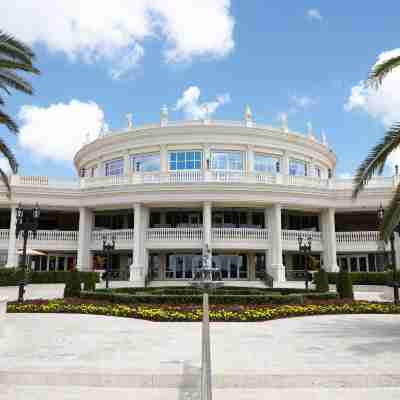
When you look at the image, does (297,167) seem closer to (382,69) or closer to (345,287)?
(345,287)

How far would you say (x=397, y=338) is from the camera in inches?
415

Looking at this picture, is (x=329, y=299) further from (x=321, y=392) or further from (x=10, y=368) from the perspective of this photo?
(x=10, y=368)

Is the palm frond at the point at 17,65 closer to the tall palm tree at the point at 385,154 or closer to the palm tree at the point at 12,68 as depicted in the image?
the palm tree at the point at 12,68

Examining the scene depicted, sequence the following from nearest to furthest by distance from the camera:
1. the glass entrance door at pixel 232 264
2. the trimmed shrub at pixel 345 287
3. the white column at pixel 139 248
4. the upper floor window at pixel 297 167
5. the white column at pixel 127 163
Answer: the trimmed shrub at pixel 345 287 < the white column at pixel 139 248 < the glass entrance door at pixel 232 264 < the white column at pixel 127 163 < the upper floor window at pixel 297 167

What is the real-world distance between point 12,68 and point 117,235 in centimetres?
1986

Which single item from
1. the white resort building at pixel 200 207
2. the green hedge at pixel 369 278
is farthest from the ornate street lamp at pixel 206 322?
the green hedge at pixel 369 278

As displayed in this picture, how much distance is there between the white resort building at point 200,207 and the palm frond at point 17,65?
16.9 metres

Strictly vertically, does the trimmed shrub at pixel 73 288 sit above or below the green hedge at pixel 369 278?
below

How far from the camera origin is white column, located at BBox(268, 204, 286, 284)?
30.5 meters

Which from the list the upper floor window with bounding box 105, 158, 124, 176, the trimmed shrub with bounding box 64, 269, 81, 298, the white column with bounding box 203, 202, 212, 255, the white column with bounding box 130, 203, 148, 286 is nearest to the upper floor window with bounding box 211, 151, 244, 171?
the white column with bounding box 203, 202, 212, 255

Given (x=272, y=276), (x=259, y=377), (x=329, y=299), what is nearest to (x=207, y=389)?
(x=259, y=377)

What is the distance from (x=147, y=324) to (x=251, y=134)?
2612cm

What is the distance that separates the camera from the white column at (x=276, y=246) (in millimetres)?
30531

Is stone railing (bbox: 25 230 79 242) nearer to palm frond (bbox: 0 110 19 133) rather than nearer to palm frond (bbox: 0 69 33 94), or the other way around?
palm frond (bbox: 0 110 19 133)
